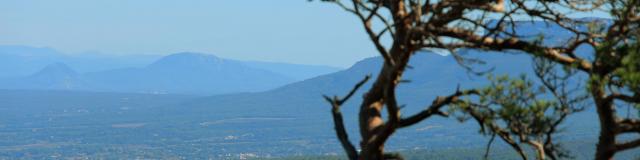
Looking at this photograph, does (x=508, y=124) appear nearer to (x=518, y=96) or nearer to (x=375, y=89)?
(x=518, y=96)

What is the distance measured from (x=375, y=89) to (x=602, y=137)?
2307mm

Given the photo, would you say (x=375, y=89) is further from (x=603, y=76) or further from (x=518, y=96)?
(x=603, y=76)

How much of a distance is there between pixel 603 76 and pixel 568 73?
1.43 feet

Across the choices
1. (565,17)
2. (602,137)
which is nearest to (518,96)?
(602,137)

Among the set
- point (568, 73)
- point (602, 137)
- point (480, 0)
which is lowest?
point (602, 137)

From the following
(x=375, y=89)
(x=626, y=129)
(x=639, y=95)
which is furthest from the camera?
(x=375, y=89)

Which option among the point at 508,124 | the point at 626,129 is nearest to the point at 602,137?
the point at 626,129

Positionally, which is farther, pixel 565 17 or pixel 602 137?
pixel 565 17

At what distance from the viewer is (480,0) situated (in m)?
10.8

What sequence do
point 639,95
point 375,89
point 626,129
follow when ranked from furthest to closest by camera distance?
point 375,89
point 626,129
point 639,95

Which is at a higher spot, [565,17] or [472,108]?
[565,17]

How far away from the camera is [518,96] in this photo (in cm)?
1039

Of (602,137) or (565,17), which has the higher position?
(565,17)

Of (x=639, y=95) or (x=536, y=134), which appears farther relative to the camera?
(x=536, y=134)
